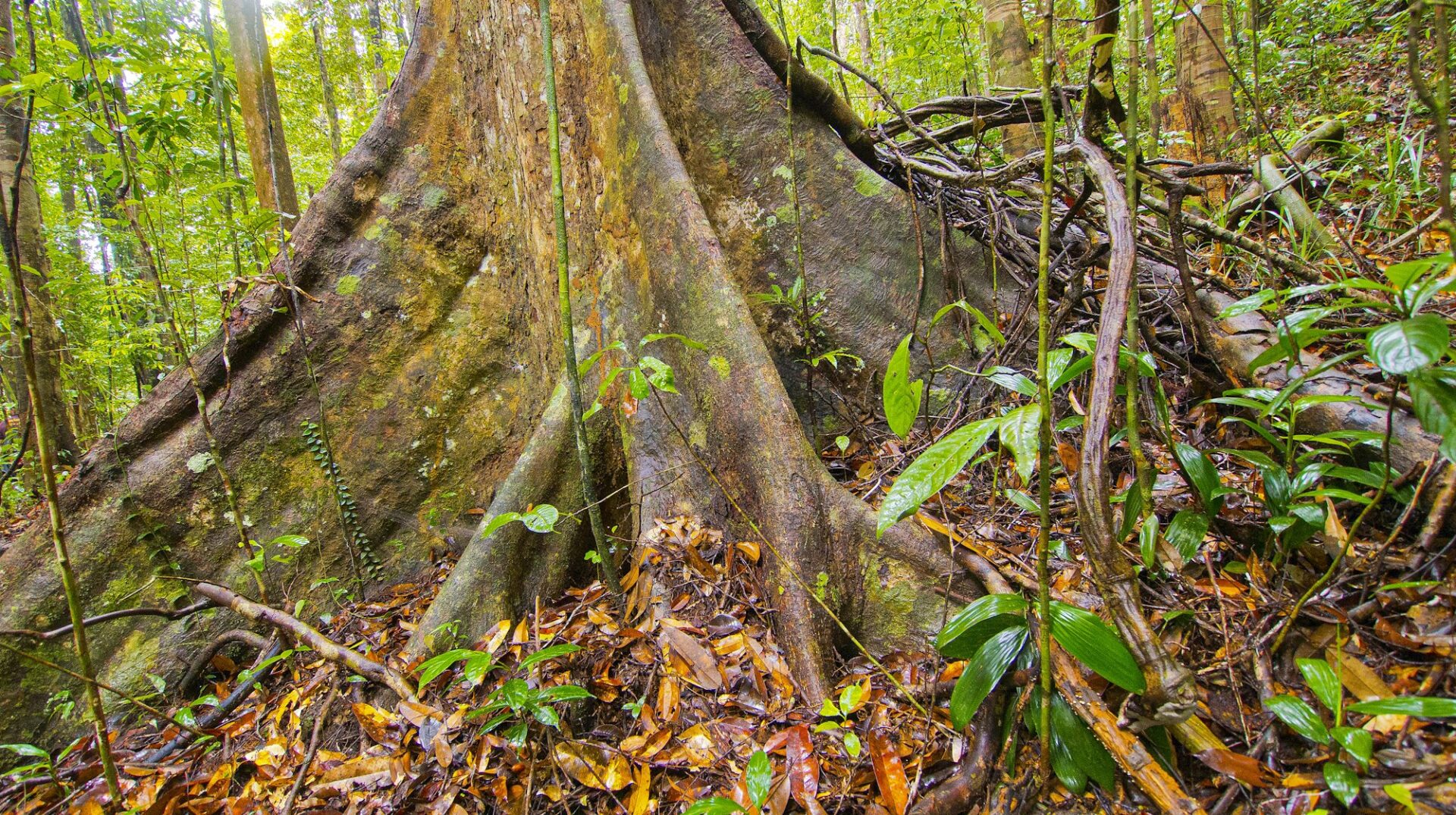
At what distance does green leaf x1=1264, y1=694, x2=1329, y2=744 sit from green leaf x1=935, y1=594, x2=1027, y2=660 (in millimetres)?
482

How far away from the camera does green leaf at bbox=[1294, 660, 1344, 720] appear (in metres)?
1.19

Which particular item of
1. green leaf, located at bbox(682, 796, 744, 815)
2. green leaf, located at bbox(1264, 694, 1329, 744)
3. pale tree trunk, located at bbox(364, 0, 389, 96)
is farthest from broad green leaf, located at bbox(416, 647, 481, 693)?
pale tree trunk, located at bbox(364, 0, 389, 96)

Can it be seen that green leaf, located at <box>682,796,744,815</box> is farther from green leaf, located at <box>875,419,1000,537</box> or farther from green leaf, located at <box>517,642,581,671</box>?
green leaf, located at <box>875,419,1000,537</box>

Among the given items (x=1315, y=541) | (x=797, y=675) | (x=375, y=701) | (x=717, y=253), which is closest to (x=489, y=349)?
(x=717, y=253)

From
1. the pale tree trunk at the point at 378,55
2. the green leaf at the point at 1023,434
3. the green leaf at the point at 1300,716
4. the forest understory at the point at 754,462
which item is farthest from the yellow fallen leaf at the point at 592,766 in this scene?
the pale tree trunk at the point at 378,55

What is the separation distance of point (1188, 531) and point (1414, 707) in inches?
23.5

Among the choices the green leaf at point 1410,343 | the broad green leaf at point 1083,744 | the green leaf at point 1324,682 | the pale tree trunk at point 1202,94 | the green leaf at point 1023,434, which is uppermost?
the pale tree trunk at point 1202,94

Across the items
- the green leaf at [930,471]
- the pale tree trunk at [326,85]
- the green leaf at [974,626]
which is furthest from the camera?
the pale tree trunk at [326,85]

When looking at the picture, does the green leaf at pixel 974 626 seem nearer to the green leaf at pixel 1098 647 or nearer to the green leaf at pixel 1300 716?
the green leaf at pixel 1098 647

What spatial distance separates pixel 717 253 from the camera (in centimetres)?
244

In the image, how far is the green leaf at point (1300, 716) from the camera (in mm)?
1174

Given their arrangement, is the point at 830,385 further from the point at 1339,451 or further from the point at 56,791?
the point at 56,791

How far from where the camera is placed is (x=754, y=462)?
7.23ft

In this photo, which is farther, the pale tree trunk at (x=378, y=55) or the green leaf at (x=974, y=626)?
the pale tree trunk at (x=378, y=55)
